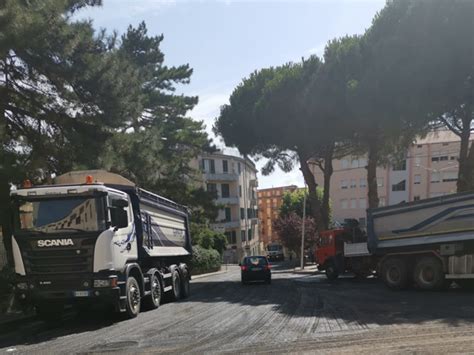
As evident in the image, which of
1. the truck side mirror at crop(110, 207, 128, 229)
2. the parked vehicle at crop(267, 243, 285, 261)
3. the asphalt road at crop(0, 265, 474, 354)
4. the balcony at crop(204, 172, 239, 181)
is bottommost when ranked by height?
the parked vehicle at crop(267, 243, 285, 261)

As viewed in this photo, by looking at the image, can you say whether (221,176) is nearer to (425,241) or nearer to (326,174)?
(326,174)

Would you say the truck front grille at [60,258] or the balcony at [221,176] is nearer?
the truck front grille at [60,258]

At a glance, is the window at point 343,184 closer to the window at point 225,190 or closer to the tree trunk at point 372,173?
the window at point 225,190

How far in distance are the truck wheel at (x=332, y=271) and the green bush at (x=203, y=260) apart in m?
12.6

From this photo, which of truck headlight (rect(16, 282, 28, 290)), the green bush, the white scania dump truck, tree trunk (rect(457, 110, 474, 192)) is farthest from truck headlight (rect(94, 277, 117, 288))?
the green bush

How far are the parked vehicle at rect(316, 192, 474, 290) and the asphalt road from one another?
7.28ft

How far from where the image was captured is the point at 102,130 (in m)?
17.1

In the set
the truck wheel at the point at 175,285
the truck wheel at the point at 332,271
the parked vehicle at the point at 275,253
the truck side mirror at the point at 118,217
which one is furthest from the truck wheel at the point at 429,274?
the parked vehicle at the point at 275,253

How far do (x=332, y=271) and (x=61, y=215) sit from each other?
17.6 meters

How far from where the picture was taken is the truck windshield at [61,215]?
1059 centimetres

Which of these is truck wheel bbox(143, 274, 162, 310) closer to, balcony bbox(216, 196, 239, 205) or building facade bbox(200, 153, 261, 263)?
building facade bbox(200, 153, 261, 263)

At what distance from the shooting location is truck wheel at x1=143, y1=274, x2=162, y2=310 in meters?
13.4

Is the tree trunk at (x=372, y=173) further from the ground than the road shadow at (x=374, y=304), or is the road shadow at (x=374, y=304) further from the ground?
the tree trunk at (x=372, y=173)

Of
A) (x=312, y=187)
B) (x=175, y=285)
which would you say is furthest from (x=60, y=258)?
(x=312, y=187)
